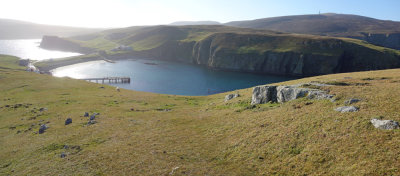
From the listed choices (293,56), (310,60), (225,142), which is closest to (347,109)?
(225,142)

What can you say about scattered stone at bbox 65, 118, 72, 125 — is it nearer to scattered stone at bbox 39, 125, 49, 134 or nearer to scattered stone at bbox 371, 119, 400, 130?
scattered stone at bbox 39, 125, 49, 134

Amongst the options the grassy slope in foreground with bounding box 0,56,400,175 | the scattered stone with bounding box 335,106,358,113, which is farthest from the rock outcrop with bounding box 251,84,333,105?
the scattered stone with bounding box 335,106,358,113

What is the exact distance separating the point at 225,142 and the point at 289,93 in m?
12.4

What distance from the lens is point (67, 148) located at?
2330cm

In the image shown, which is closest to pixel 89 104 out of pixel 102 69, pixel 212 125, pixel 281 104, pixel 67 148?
pixel 67 148

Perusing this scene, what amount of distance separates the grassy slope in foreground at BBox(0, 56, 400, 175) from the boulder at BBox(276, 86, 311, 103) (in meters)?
1.27

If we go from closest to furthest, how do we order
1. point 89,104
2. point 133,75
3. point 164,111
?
point 164,111, point 89,104, point 133,75

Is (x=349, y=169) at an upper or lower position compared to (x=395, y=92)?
lower

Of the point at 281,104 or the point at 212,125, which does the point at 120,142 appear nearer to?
the point at 212,125

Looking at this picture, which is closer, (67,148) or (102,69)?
(67,148)

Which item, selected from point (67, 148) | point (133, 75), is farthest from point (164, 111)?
point (133, 75)

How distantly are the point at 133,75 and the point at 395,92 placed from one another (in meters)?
134

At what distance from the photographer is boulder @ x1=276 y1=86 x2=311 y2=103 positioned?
27328 mm

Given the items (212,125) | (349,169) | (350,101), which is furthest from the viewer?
(212,125)
